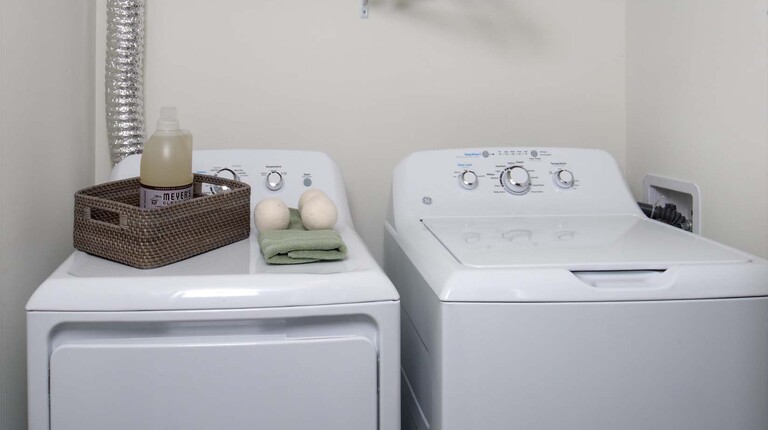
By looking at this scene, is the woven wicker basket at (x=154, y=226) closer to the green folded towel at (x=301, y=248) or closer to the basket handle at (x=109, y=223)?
the basket handle at (x=109, y=223)

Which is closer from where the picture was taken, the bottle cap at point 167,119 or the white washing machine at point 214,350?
the white washing machine at point 214,350

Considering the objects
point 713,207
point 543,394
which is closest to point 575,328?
point 543,394

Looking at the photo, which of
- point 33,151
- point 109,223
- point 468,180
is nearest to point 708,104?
point 468,180

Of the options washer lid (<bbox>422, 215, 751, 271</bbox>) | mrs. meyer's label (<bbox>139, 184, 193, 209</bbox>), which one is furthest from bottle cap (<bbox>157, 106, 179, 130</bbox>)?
washer lid (<bbox>422, 215, 751, 271</bbox>)

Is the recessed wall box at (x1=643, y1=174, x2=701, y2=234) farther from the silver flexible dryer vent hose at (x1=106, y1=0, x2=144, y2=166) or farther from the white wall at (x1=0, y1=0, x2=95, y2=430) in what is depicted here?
the white wall at (x1=0, y1=0, x2=95, y2=430)

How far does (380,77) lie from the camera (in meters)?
2.27

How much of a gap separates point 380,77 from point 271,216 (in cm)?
82

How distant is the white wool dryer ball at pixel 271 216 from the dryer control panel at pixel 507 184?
373mm

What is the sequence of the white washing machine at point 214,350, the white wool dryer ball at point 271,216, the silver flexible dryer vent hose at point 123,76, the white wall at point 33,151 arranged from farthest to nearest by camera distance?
the silver flexible dryer vent hose at point 123,76, the white wool dryer ball at point 271,216, the white wall at point 33,151, the white washing machine at point 214,350

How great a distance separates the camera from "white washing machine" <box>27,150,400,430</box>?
1.25 metres

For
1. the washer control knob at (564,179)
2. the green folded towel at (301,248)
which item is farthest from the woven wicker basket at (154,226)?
the washer control knob at (564,179)

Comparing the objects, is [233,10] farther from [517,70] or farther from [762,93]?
[762,93]

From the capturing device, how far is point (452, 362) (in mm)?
1271

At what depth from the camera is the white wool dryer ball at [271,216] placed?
1.62 meters
